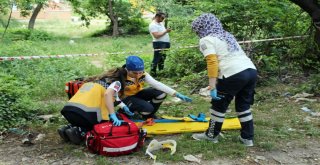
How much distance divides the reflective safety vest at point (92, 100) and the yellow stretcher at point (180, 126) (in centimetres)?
75

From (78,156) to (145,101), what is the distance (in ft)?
4.38

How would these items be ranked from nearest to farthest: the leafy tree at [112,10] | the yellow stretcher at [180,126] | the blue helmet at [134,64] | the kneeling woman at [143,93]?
the blue helmet at [134,64] → the kneeling woman at [143,93] → the yellow stretcher at [180,126] → the leafy tree at [112,10]

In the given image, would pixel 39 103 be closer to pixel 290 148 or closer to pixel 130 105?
pixel 130 105

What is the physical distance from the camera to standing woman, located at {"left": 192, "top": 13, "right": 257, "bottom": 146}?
4520 millimetres

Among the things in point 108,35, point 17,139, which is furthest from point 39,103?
point 108,35

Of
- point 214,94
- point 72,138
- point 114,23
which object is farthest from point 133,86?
point 114,23

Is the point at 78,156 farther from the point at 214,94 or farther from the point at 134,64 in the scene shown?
the point at 214,94

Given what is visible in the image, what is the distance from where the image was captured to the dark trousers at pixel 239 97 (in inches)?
180

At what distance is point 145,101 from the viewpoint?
5.53m

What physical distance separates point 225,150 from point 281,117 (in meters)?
1.76

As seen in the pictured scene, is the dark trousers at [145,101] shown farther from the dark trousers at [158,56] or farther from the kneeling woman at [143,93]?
the dark trousers at [158,56]

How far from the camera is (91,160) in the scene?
14.5 ft

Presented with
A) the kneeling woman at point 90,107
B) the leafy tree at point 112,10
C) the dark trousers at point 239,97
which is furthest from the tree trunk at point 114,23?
the dark trousers at point 239,97

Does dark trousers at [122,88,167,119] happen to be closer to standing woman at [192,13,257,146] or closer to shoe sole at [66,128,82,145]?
shoe sole at [66,128,82,145]
